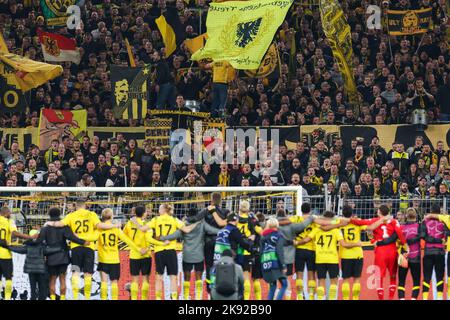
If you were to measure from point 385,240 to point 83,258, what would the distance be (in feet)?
16.9

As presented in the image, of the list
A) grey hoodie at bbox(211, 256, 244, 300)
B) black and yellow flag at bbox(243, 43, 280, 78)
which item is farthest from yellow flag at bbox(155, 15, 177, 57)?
grey hoodie at bbox(211, 256, 244, 300)

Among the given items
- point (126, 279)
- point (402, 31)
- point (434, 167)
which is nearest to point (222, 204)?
point (126, 279)

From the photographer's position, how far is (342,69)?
37.1 meters

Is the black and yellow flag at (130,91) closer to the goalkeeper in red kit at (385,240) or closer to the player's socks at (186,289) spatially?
the player's socks at (186,289)

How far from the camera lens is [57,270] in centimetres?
2980

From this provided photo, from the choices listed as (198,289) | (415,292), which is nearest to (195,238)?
(198,289)

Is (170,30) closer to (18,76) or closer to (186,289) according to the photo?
(18,76)

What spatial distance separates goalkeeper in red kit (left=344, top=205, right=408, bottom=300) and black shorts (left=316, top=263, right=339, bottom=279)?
2.30 feet

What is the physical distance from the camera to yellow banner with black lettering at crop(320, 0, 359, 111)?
36938mm

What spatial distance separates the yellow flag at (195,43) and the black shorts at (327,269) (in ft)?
33.6

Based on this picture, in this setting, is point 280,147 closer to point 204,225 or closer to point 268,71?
point 268,71

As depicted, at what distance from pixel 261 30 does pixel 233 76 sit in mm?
1909
